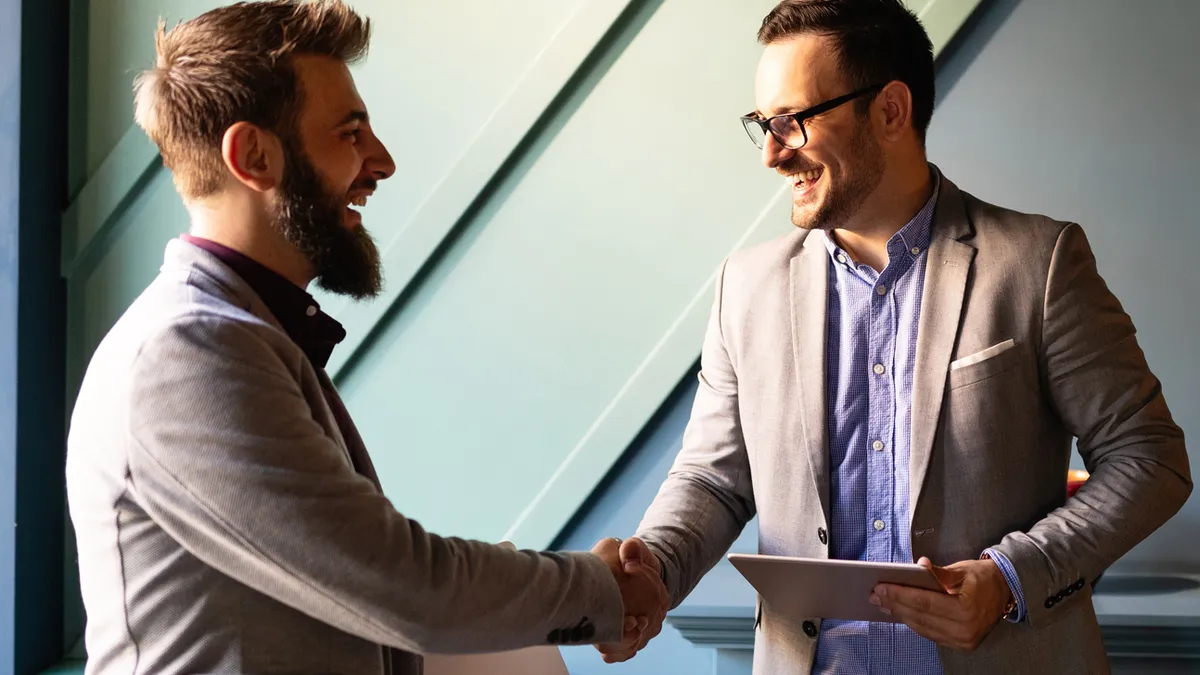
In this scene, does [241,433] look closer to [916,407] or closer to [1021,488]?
[916,407]

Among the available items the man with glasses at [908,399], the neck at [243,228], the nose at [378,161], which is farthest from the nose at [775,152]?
the neck at [243,228]

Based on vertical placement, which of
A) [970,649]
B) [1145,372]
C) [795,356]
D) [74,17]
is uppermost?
[1145,372]

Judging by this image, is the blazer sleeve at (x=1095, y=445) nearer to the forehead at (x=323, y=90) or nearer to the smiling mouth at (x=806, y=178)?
the smiling mouth at (x=806, y=178)

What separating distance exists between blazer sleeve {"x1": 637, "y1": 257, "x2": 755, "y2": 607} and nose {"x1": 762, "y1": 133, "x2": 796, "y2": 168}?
0.85 feet

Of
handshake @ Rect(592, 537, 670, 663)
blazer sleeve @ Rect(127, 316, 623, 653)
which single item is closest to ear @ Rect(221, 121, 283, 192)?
blazer sleeve @ Rect(127, 316, 623, 653)

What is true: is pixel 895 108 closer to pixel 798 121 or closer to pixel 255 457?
pixel 798 121

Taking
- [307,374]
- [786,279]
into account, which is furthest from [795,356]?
[307,374]

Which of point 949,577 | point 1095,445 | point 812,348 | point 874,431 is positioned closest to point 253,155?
point 812,348

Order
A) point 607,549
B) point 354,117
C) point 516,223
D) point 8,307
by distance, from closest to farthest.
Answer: point 354,117 < point 607,549 < point 8,307 < point 516,223

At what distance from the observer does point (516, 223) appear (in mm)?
2971

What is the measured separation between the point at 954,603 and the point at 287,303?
110cm

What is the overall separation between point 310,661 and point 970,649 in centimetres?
102

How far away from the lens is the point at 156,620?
1.31 meters

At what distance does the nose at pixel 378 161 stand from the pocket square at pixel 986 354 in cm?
98
